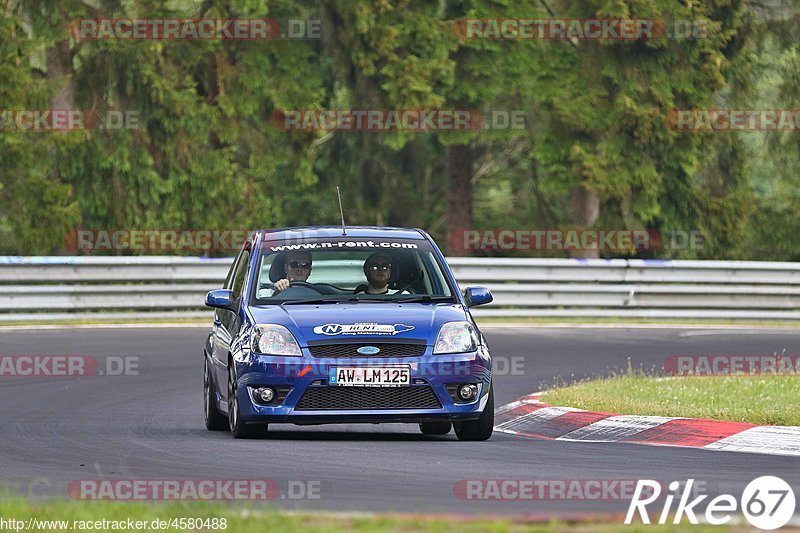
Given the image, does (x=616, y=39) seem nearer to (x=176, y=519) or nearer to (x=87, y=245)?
(x=87, y=245)

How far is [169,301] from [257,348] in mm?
14199

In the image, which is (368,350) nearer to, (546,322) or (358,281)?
(358,281)

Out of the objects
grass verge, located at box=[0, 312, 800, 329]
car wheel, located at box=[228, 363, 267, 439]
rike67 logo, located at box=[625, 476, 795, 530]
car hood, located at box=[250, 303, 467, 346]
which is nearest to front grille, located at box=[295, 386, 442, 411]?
car hood, located at box=[250, 303, 467, 346]

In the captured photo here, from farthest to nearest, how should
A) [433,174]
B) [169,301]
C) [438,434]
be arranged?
[433,174] → [169,301] → [438,434]

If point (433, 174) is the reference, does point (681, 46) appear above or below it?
above

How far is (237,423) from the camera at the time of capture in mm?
12023

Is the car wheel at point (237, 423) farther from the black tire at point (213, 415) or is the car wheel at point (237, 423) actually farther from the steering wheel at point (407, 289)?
the steering wheel at point (407, 289)

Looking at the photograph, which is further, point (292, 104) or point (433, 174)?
point (433, 174)

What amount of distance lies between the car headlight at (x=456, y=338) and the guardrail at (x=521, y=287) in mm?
13926

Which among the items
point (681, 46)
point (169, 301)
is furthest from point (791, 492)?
point (681, 46)

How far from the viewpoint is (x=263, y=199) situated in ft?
115

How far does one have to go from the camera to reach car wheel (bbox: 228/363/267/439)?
1199cm

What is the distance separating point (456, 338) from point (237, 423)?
5.34ft

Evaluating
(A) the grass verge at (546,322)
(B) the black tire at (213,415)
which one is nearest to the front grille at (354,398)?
(B) the black tire at (213,415)
